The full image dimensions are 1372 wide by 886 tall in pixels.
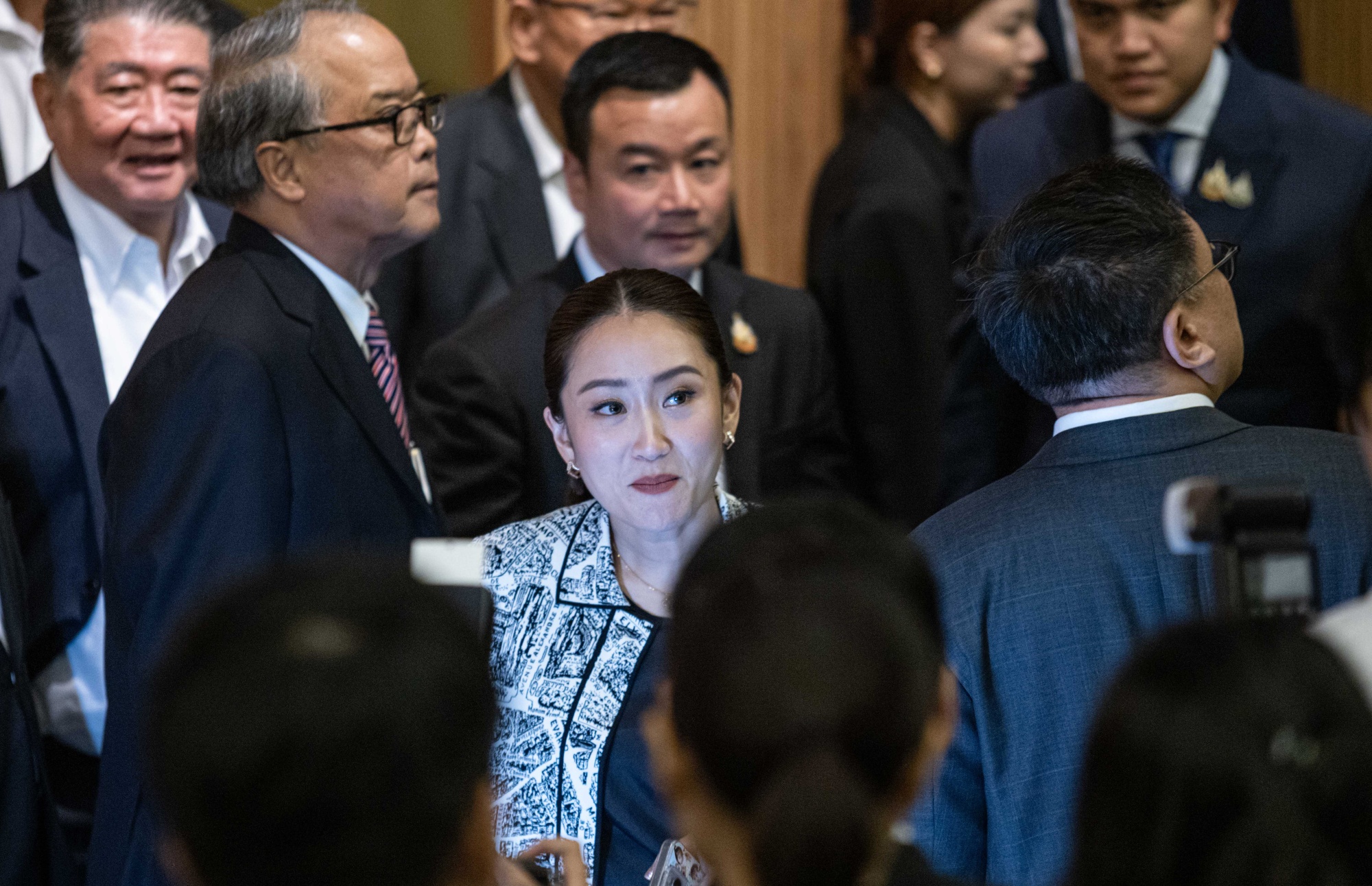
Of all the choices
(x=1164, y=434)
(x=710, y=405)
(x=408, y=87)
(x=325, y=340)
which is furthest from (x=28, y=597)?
(x=1164, y=434)

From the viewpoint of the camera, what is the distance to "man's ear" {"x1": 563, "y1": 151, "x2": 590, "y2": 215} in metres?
3.14

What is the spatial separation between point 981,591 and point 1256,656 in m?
0.94

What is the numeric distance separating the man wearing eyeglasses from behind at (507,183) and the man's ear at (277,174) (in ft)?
2.77

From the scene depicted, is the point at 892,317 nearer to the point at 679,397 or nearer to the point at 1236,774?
the point at 679,397

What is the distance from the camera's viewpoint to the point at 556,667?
224 cm

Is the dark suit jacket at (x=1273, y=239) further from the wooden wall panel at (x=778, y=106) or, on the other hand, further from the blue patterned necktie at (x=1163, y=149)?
the wooden wall panel at (x=778, y=106)

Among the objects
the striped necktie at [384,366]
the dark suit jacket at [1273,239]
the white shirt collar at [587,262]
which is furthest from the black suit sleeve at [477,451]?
the dark suit jacket at [1273,239]

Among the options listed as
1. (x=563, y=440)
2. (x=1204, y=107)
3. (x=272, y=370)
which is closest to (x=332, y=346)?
(x=272, y=370)

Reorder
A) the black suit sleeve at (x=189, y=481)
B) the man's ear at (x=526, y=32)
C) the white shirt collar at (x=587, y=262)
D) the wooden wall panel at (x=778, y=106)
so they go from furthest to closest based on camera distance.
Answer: the wooden wall panel at (x=778, y=106) → the man's ear at (x=526, y=32) → the white shirt collar at (x=587, y=262) → the black suit sleeve at (x=189, y=481)

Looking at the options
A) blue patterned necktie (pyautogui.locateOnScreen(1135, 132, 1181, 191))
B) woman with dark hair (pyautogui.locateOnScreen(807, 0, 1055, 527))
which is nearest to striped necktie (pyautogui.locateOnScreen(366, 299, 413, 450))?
woman with dark hair (pyautogui.locateOnScreen(807, 0, 1055, 527))

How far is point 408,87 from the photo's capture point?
8.56ft

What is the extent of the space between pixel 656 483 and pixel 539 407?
2.07ft

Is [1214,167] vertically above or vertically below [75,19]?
below

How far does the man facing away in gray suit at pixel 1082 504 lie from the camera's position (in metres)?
1.87
